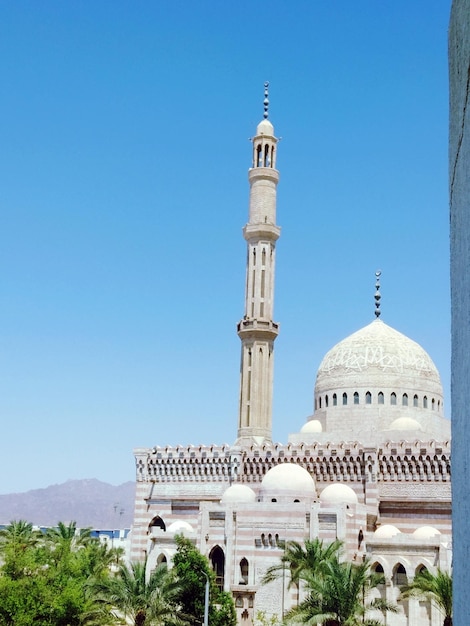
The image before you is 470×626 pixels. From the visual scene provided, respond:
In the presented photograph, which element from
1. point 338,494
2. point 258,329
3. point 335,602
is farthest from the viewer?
point 258,329

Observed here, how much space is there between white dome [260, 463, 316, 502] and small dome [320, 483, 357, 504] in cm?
57

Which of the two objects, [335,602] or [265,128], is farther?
[265,128]

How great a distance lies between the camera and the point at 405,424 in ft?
139

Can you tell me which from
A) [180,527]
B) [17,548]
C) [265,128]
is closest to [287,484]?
[180,527]

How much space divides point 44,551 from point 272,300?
57.3 ft

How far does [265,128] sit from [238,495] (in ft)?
65.4

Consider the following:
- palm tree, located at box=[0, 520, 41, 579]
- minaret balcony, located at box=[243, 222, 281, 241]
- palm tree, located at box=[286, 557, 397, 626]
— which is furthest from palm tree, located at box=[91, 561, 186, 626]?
minaret balcony, located at box=[243, 222, 281, 241]

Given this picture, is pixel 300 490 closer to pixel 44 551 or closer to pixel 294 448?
pixel 294 448

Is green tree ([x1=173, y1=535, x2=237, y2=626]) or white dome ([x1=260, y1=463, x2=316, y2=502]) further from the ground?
white dome ([x1=260, y1=463, x2=316, y2=502])

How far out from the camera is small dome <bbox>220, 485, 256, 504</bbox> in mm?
38688

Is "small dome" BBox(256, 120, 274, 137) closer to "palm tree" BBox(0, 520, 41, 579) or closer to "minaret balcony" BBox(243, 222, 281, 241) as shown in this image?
"minaret balcony" BBox(243, 222, 281, 241)

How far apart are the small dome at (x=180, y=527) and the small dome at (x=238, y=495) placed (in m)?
2.05

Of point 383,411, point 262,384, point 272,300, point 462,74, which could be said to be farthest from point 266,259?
point 462,74

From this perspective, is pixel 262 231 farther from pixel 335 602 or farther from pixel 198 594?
pixel 335 602
